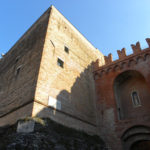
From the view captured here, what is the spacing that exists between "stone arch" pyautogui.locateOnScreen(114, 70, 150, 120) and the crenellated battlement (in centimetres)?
65

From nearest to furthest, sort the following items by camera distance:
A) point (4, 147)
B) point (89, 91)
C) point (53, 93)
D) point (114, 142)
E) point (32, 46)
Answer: point (4, 147), point (53, 93), point (114, 142), point (32, 46), point (89, 91)

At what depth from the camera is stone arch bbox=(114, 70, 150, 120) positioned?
1052 cm

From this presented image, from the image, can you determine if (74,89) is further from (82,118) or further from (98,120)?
(98,120)

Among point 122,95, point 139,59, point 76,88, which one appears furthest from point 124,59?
point 76,88

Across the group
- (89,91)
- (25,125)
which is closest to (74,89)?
(89,91)

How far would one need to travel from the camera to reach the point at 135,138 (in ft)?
30.8

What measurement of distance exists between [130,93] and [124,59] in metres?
2.50

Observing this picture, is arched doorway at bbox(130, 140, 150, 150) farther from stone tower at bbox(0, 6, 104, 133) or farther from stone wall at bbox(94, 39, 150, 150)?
stone tower at bbox(0, 6, 104, 133)

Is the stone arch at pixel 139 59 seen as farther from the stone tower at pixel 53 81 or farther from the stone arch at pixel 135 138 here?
the stone arch at pixel 135 138

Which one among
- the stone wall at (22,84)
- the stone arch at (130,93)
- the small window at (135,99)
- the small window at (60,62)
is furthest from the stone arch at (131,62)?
the stone wall at (22,84)

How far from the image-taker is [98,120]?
1090 centimetres

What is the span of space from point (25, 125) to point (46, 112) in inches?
50.0

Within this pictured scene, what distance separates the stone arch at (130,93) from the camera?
34.5 feet

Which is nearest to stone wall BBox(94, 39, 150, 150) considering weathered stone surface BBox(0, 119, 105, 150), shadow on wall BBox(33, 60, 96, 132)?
shadow on wall BBox(33, 60, 96, 132)
